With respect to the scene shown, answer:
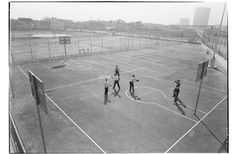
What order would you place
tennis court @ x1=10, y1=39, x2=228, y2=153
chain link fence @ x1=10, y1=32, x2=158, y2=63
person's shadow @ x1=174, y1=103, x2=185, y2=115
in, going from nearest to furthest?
tennis court @ x1=10, y1=39, x2=228, y2=153 → person's shadow @ x1=174, y1=103, x2=185, y2=115 → chain link fence @ x1=10, y1=32, x2=158, y2=63

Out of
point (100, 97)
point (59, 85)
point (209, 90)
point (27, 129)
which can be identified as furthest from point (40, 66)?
point (209, 90)

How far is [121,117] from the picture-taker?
10469 mm

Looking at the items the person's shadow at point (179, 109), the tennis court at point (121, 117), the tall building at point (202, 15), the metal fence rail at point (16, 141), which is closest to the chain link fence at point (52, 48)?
the tennis court at point (121, 117)

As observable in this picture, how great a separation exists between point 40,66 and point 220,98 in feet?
66.9

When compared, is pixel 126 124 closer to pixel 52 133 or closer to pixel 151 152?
pixel 151 152

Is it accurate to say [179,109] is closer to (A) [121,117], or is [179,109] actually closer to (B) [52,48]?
(A) [121,117]

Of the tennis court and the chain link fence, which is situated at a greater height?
the chain link fence

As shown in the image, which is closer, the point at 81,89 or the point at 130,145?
the point at 130,145

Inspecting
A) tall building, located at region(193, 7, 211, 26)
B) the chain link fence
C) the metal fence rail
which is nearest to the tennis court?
the metal fence rail

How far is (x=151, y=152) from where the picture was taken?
7.83 m

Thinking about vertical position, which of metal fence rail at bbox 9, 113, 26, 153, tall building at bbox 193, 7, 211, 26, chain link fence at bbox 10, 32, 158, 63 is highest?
tall building at bbox 193, 7, 211, 26

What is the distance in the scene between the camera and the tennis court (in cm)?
825

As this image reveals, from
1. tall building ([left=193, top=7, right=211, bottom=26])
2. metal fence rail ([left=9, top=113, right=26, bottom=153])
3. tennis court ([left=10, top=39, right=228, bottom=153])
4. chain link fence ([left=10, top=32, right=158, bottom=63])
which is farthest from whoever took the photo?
tall building ([left=193, top=7, right=211, bottom=26])

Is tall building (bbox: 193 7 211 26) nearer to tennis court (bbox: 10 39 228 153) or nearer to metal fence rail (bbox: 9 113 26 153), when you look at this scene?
tennis court (bbox: 10 39 228 153)
